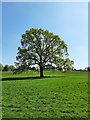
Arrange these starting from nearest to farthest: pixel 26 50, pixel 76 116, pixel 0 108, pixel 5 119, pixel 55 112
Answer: pixel 5 119
pixel 76 116
pixel 55 112
pixel 0 108
pixel 26 50

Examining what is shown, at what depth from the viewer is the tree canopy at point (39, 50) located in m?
54.1

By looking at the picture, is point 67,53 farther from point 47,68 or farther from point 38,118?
point 38,118

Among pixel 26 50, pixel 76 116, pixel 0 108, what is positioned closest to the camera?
pixel 76 116

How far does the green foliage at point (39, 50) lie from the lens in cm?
5406

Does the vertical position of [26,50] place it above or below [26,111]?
above

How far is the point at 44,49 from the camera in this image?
56156 mm

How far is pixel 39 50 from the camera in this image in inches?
2183

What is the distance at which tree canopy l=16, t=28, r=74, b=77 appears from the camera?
177ft

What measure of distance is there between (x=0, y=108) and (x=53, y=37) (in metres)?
45.8

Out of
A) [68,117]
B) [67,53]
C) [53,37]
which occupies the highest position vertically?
[53,37]

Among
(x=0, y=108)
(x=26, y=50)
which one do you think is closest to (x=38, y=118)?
(x=0, y=108)

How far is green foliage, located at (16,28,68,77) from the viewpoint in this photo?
177 feet

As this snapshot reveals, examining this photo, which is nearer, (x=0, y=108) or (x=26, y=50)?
(x=0, y=108)

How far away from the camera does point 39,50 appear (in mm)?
55438
